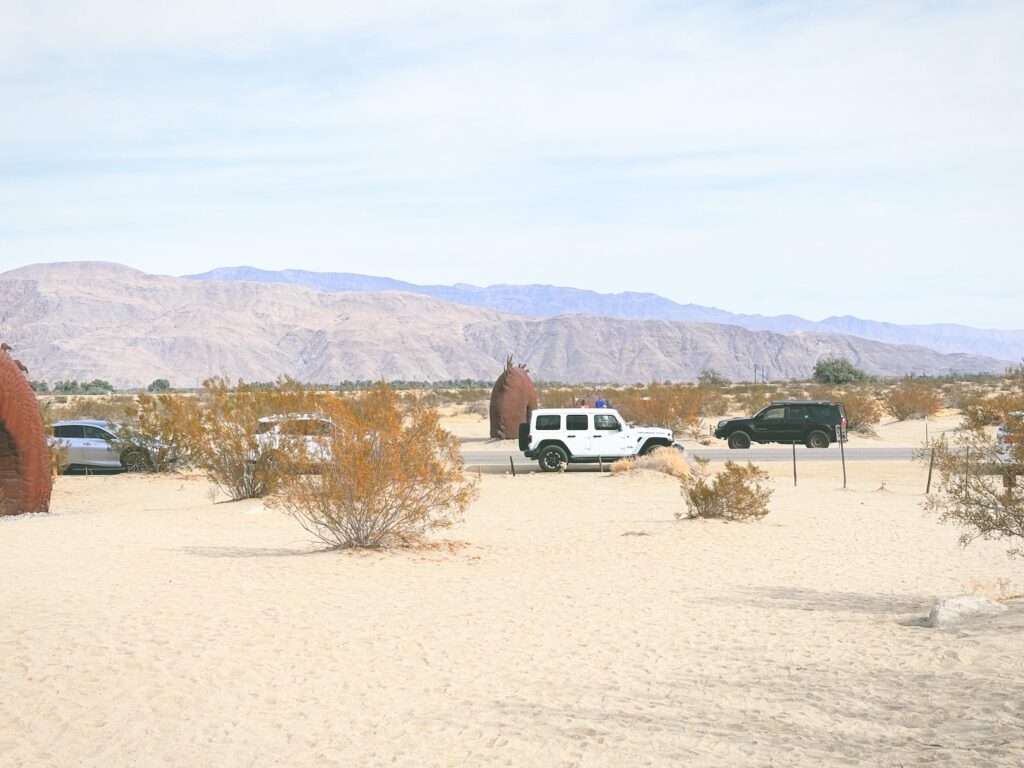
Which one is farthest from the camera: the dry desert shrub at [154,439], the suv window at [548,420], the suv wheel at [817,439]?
the suv wheel at [817,439]

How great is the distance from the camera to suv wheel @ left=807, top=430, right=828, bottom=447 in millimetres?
37062

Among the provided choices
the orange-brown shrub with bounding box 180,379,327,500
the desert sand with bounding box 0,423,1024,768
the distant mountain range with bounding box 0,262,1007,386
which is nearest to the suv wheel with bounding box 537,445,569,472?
the orange-brown shrub with bounding box 180,379,327,500

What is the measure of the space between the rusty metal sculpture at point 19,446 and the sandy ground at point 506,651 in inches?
68.3

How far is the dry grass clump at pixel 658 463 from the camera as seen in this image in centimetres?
2683

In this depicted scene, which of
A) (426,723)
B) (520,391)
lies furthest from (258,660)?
(520,391)

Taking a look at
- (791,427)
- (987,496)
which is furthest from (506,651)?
(791,427)

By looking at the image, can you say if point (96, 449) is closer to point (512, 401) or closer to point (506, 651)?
point (512, 401)

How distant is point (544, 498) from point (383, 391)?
25.8 ft

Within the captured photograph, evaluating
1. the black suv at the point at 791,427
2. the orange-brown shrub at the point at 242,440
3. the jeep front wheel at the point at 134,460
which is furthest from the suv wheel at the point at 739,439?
the jeep front wheel at the point at 134,460

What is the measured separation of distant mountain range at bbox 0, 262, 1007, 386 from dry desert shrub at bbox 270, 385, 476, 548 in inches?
5170

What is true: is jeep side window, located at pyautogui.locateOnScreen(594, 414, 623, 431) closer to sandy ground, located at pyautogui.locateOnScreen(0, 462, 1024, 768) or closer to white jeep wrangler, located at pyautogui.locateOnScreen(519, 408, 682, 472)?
white jeep wrangler, located at pyautogui.locateOnScreen(519, 408, 682, 472)

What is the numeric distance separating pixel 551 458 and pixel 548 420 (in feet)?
3.19

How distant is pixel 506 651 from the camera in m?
10.1

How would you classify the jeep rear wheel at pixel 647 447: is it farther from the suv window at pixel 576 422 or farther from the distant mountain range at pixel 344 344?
the distant mountain range at pixel 344 344
